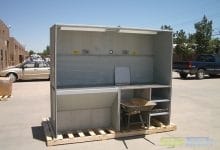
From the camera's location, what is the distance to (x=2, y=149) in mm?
5883

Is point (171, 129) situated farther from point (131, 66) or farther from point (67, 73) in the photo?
point (67, 73)

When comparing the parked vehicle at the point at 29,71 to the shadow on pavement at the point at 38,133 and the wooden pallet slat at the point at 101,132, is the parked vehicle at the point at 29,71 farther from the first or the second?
the wooden pallet slat at the point at 101,132

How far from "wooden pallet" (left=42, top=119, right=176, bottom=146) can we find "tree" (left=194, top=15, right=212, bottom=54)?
35.4 m

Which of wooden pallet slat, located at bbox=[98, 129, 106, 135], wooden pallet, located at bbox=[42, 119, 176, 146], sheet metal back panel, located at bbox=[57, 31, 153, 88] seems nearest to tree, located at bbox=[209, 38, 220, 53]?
sheet metal back panel, located at bbox=[57, 31, 153, 88]

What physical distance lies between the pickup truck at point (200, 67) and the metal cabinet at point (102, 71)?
15.1 metres

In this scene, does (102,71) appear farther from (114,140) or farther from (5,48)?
(5,48)

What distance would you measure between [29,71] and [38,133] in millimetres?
13541

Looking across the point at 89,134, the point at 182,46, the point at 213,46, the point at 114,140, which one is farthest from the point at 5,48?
the point at 114,140

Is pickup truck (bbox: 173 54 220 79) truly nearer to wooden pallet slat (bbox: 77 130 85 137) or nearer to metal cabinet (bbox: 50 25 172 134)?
metal cabinet (bbox: 50 25 172 134)

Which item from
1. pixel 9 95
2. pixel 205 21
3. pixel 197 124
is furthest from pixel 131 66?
pixel 205 21

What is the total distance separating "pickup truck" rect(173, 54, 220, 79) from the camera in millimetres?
22344

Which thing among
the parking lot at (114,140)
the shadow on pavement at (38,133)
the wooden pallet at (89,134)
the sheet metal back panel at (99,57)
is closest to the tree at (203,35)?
the parking lot at (114,140)

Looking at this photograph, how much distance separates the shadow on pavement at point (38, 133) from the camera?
21.8ft

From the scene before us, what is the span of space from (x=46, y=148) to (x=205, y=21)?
1604 inches
